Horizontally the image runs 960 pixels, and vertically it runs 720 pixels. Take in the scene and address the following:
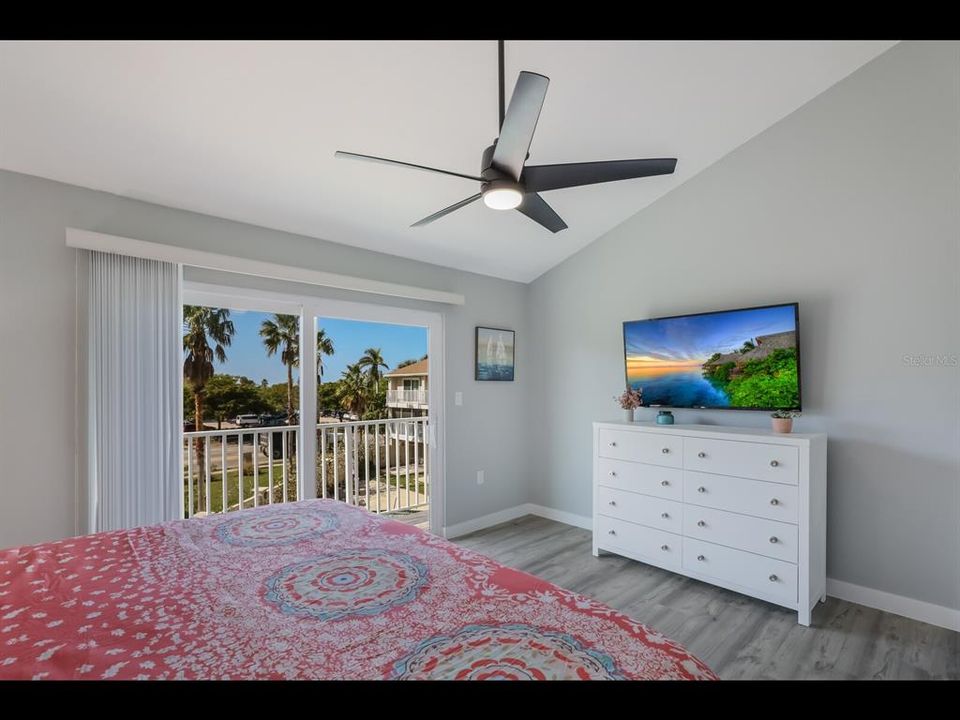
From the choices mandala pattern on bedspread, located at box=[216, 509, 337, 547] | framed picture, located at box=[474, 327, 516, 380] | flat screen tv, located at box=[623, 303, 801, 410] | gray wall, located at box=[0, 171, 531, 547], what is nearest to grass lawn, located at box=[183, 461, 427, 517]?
gray wall, located at box=[0, 171, 531, 547]

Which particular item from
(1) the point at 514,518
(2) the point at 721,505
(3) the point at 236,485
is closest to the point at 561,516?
(1) the point at 514,518

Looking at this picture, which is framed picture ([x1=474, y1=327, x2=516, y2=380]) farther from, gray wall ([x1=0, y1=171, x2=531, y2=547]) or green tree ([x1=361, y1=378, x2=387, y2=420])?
gray wall ([x1=0, y1=171, x2=531, y2=547])

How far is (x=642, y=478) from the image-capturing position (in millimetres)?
3111

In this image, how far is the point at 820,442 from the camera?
8.45ft

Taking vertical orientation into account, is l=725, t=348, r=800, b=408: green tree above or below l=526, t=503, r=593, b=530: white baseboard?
above

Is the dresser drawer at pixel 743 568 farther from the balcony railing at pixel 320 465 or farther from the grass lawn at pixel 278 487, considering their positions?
the grass lawn at pixel 278 487

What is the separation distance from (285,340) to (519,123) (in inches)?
98.7

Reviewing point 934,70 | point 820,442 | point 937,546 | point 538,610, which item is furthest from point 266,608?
point 934,70

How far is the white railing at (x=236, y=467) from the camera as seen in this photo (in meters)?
3.22

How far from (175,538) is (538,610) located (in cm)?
138

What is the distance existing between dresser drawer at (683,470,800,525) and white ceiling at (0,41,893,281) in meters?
2.09

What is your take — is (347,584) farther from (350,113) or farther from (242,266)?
(242,266)

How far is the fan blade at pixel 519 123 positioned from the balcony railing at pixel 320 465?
2.33m

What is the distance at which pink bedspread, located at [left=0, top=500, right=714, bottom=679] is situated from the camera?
92cm
